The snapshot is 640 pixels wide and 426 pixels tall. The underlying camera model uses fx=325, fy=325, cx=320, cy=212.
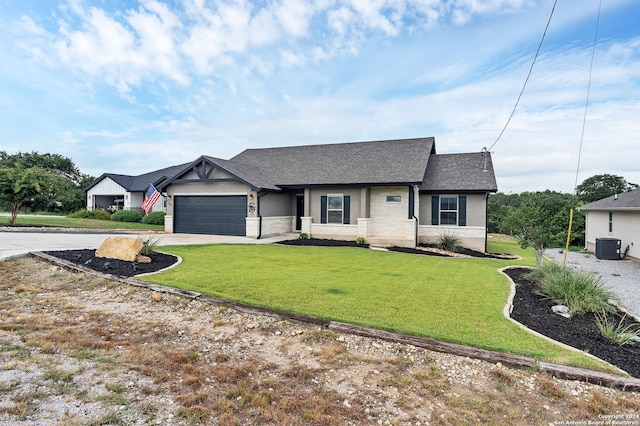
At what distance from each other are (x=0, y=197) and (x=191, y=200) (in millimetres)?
9971

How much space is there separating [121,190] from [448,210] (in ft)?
103

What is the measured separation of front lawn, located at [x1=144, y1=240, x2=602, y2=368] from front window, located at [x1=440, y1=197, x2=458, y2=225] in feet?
20.2

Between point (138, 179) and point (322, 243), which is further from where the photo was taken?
point (138, 179)

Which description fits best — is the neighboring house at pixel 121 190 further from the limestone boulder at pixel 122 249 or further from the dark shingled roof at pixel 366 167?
the limestone boulder at pixel 122 249

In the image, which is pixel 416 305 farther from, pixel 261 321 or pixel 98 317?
pixel 98 317

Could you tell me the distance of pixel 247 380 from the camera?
3398 mm

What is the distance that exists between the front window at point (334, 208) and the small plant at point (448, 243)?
5.18 meters

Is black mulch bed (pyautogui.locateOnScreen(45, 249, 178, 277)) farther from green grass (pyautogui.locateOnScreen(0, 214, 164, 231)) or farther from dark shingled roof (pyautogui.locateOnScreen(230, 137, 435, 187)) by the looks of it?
green grass (pyautogui.locateOnScreen(0, 214, 164, 231))

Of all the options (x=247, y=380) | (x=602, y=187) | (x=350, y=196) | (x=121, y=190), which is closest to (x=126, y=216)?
(x=121, y=190)

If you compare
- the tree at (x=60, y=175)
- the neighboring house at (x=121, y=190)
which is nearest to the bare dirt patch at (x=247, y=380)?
the neighboring house at (x=121, y=190)

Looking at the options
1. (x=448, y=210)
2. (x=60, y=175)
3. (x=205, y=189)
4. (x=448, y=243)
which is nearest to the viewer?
(x=448, y=243)

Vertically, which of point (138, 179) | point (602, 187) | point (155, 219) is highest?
point (602, 187)

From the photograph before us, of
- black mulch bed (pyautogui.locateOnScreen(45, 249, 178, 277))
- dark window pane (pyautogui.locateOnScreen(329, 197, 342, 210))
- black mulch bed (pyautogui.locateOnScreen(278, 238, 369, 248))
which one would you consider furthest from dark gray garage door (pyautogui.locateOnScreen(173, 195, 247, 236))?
black mulch bed (pyautogui.locateOnScreen(45, 249, 178, 277))

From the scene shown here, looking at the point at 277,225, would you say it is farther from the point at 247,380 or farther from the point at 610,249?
the point at 610,249
